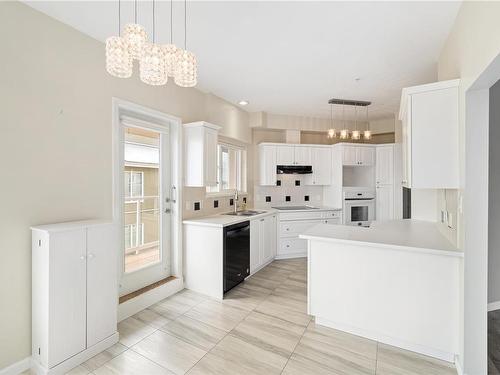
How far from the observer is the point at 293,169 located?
4984mm

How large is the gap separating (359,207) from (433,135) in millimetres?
3109

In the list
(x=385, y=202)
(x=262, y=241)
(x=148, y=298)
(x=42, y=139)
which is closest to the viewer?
(x=42, y=139)

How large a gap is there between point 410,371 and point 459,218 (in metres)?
1.19

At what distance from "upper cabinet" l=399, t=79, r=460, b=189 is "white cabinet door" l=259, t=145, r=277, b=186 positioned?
9.66 ft

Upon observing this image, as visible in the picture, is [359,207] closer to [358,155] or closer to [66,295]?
[358,155]

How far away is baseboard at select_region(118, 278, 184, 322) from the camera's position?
260 cm

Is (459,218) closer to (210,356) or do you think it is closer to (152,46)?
(210,356)

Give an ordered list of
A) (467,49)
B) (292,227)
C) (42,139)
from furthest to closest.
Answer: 1. (292,227)
2. (42,139)
3. (467,49)

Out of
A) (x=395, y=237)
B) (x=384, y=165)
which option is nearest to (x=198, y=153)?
(x=395, y=237)

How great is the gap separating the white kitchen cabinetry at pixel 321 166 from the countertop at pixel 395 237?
85.5 inches

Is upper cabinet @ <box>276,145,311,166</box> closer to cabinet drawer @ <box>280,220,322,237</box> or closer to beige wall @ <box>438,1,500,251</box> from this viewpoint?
cabinet drawer @ <box>280,220,322,237</box>

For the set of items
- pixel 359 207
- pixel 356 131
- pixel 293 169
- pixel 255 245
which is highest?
pixel 356 131

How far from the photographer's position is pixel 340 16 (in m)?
2.03

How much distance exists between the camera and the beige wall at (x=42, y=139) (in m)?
1.82
